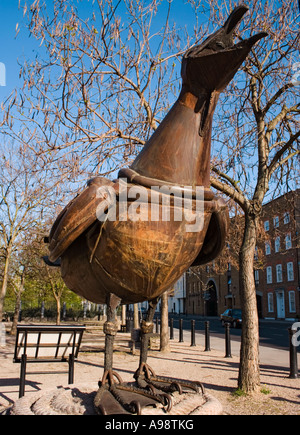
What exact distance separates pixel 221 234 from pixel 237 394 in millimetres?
4760

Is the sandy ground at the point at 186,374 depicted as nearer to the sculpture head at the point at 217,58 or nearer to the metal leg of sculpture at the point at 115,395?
the metal leg of sculpture at the point at 115,395

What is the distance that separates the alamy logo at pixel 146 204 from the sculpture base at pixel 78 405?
1.25m

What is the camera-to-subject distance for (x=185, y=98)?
2.55 metres

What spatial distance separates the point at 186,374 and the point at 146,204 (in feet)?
23.1

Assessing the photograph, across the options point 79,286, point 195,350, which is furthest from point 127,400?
point 195,350

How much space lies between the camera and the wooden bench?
234 inches

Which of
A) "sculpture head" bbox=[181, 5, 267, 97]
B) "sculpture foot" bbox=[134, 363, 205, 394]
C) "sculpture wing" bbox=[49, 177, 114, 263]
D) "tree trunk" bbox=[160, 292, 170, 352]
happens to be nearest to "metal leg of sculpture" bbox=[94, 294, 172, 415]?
"sculpture foot" bbox=[134, 363, 205, 394]

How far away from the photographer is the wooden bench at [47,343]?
19.5 ft

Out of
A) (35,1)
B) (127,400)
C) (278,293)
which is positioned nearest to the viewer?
(127,400)

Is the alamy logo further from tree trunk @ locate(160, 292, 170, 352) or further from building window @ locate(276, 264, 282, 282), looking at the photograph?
building window @ locate(276, 264, 282, 282)

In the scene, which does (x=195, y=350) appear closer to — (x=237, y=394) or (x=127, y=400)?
(x=237, y=394)

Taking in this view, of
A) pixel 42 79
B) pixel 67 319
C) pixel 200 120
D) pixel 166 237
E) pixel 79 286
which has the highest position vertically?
pixel 42 79
